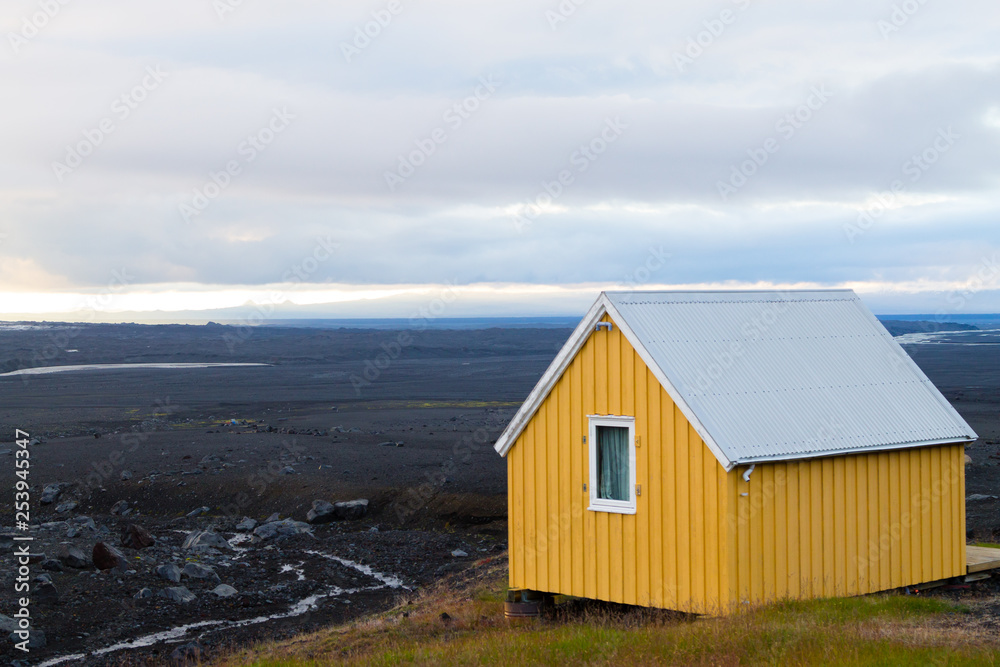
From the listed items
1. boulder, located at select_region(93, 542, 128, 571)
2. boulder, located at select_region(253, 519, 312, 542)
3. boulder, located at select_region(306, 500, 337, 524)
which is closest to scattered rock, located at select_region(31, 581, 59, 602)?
boulder, located at select_region(93, 542, 128, 571)

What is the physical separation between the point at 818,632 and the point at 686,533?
2.98 m

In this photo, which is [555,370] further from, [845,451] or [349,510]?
[349,510]

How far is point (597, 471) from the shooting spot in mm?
14930

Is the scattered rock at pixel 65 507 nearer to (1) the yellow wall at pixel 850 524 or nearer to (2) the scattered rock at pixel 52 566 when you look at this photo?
(2) the scattered rock at pixel 52 566

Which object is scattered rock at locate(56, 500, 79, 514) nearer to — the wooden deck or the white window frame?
the white window frame

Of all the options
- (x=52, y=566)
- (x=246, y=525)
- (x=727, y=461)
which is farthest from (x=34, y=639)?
(x=727, y=461)

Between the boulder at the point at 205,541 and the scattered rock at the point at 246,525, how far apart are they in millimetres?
2446

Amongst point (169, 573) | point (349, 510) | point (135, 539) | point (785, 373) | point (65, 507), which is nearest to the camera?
point (785, 373)

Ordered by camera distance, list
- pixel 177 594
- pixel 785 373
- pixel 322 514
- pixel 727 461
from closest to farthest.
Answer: pixel 727 461 → pixel 785 373 → pixel 177 594 → pixel 322 514

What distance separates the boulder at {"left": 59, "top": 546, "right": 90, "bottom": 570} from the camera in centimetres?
2345

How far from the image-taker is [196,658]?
56.1 ft

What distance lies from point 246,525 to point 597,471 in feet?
61.0

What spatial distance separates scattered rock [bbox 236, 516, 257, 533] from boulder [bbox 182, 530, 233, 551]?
2446 millimetres

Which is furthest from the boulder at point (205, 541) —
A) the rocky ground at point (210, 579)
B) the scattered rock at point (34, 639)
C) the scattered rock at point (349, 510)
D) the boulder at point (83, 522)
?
the scattered rock at point (34, 639)
